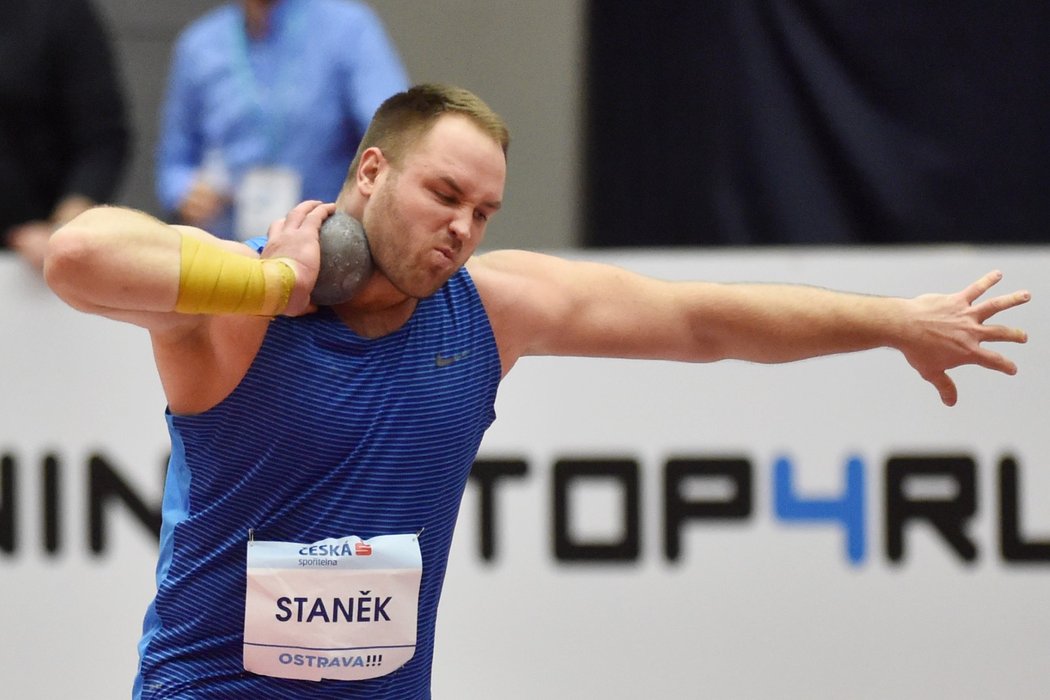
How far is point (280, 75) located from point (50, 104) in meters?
0.78

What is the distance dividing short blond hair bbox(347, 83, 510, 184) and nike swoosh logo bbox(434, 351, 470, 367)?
38 cm

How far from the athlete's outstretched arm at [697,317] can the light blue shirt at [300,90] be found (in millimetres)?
1735

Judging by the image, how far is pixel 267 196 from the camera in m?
4.71

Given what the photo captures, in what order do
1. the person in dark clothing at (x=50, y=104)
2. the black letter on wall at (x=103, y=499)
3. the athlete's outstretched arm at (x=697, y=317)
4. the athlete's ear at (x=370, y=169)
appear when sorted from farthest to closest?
1. the person in dark clothing at (x=50, y=104)
2. the black letter on wall at (x=103, y=499)
3. the athlete's outstretched arm at (x=697, y=317)
4. the athlete's ear at (x=370, y=169)

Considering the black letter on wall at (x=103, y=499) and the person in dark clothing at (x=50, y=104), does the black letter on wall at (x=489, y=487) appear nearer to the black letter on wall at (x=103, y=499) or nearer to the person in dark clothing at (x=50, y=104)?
the black letter on wall at (x=103, y=499)

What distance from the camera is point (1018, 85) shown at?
5348 millimetres

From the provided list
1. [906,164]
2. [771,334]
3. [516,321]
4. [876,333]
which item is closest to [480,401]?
[516,321]

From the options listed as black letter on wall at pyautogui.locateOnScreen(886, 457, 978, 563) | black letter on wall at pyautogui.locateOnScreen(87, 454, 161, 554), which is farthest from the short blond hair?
black letter on wall at pyautogui.locateOnScreen(886, 457, 978, 563)

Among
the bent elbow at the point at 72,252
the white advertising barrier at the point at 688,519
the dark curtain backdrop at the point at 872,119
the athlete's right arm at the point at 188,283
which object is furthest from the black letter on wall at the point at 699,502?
the bent elbow at the point at 72,252

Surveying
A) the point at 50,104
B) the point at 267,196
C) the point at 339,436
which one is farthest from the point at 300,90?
the point at 339,436

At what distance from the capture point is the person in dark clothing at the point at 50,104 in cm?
480

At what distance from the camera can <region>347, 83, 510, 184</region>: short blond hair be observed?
9.05 ft

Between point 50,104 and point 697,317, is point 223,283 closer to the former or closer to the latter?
point 697,317

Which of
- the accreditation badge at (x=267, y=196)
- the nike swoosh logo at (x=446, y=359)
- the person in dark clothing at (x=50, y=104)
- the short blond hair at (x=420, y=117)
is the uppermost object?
the person in dark clothing at (x=50, y=104)
